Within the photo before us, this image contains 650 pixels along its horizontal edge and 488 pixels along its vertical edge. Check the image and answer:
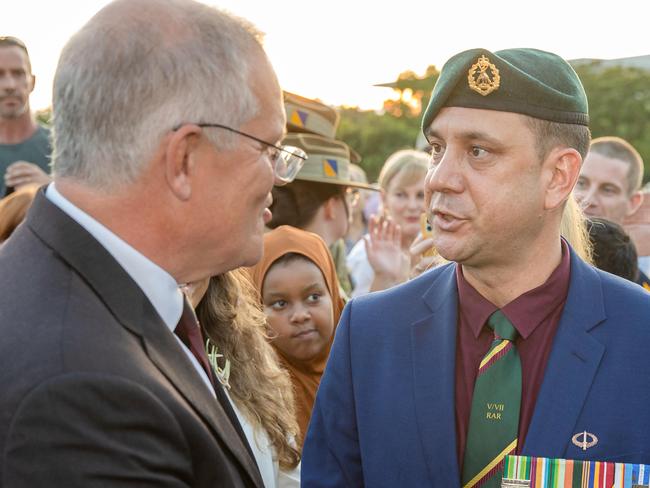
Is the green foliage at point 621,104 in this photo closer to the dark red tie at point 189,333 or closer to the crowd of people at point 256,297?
the crowd of people at point 256,297

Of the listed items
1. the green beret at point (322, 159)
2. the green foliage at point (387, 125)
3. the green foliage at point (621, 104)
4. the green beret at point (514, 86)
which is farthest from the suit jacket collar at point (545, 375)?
the green foliage at point (621, 104)

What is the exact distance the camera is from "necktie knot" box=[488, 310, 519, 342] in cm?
244

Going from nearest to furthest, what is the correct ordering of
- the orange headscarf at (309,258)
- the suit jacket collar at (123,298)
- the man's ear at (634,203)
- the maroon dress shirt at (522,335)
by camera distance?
the suit jacket collar at (123,298), the maroon dress shirt at (522,335), the orange headscarf at (309,258), the man's ear at (634,203)

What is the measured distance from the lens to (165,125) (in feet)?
5.95

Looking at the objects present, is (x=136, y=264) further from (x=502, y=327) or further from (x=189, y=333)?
(x=502, y=327)

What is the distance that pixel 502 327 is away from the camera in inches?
96.4

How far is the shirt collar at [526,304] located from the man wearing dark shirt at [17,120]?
12.2ft

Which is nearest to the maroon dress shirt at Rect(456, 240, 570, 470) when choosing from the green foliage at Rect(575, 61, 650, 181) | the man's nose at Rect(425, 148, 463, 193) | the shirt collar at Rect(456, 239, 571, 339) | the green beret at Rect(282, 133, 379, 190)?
the shirt collar at Rect(456, 239, 571, 339)

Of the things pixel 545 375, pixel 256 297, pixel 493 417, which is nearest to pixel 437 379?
pixel 493 417

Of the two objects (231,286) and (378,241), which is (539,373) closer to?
(231,286)

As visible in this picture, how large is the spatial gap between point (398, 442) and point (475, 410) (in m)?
0.22

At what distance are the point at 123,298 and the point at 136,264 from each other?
106 millimetres

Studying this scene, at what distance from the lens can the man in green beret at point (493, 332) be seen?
2344mm

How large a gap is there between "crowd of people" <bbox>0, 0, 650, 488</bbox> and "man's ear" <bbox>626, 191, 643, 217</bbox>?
2.39 m
